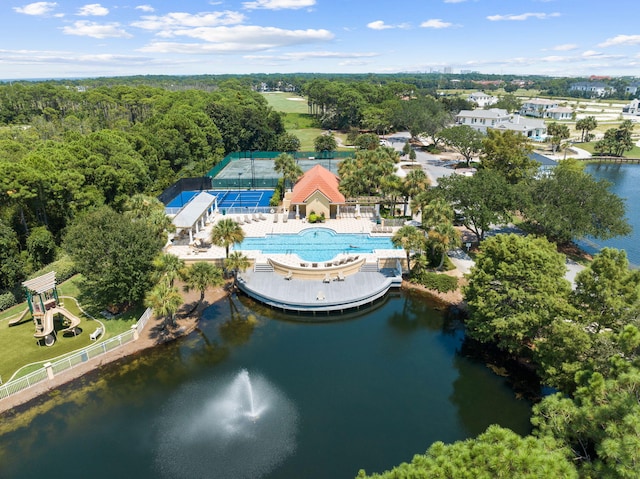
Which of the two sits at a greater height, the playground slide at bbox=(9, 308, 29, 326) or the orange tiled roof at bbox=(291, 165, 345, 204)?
the orange tiled roof at bbox=(291, 165, 345, 204)

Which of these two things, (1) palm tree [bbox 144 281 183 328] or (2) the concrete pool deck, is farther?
(2) the concrete pool deck

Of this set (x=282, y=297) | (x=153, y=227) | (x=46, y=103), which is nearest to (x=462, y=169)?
(x=282, y=297)

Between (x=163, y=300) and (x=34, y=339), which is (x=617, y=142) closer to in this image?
(x=163, y=300)

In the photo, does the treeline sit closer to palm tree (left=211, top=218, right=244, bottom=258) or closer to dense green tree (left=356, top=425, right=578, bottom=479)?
palm tree (left=211, top=218, right=244, bottom=258)

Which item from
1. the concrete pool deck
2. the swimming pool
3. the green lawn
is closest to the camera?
the green lawn

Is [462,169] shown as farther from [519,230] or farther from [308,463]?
[308,463]

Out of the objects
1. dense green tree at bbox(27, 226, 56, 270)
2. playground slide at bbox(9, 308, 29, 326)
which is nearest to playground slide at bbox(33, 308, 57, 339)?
playground slide at bbox(9, 308, 29, 326)

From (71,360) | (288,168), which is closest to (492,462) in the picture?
(71,360)

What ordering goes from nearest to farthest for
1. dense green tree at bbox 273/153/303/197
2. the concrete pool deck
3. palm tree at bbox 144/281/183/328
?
palm tree at bbox 144/281/183/328 < the concrete pool deck < dense green tree at bbox 273/153/303/197
